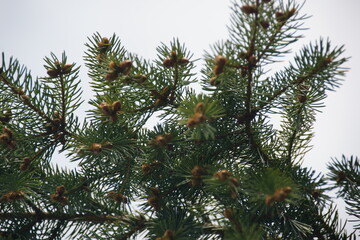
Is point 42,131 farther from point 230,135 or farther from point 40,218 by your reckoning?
point 230,135

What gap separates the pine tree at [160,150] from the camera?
757 mm

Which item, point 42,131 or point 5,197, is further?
point 42,131

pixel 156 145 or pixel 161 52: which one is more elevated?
pixel 161 52

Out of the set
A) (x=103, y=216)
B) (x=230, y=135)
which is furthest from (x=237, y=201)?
(x=103, y=216)

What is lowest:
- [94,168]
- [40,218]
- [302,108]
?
[40,218]

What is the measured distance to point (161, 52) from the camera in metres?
0.89

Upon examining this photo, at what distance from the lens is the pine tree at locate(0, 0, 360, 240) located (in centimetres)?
76

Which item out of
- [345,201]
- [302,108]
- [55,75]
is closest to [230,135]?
[302,108]

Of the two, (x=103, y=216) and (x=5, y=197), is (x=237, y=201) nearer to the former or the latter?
(x=103, y=216)

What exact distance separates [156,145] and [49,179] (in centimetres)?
24

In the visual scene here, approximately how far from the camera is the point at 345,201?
84cm

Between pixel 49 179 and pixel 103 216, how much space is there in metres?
0.13

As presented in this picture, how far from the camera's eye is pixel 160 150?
792 mm

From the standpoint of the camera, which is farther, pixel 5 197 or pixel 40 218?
pixel 40 218
